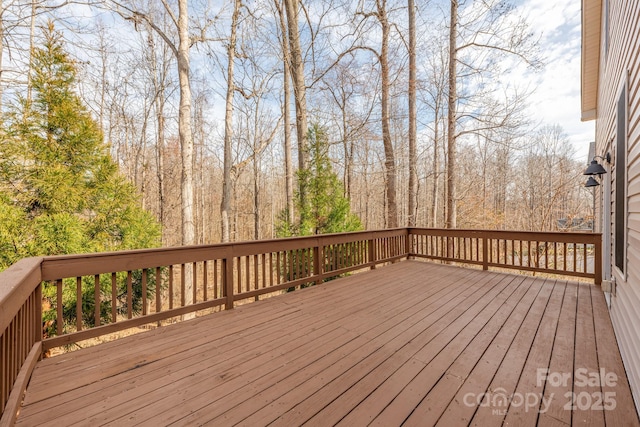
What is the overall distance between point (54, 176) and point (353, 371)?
560 cm

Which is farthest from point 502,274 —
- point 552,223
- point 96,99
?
point 96,99

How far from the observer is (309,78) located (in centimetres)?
764

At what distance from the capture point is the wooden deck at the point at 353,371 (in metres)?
1.57

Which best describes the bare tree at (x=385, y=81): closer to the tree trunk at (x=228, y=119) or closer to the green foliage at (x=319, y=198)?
the green foliage at (x=319, y=198)

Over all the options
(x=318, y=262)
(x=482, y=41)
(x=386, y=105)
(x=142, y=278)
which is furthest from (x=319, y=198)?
(x=482, y=41)

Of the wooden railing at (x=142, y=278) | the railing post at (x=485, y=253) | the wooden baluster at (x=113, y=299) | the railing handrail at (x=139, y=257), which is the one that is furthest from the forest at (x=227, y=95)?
the wooden baluster at (x=113, y=299)

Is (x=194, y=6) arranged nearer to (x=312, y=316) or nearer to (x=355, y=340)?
(x=312, y=316)

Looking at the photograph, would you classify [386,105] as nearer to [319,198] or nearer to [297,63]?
[297,63]

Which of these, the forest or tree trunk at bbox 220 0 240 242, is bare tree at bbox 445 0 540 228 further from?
tree trunk at bbox 220 0 240 242

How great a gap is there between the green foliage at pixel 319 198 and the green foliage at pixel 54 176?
147 inches

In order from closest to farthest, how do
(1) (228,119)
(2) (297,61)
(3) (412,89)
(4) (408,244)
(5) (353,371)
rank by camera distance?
(5) (353,371) → (4) (408,244) → (2) (297,61) → (3) (412,89) → (1) (228,119)

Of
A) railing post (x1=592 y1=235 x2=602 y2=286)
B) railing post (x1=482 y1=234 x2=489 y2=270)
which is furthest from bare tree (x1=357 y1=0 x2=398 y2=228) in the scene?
railing post (x1=592 y1=235 x2=602 y2=286)

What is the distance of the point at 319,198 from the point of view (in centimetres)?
618

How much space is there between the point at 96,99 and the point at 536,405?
15205 mm
